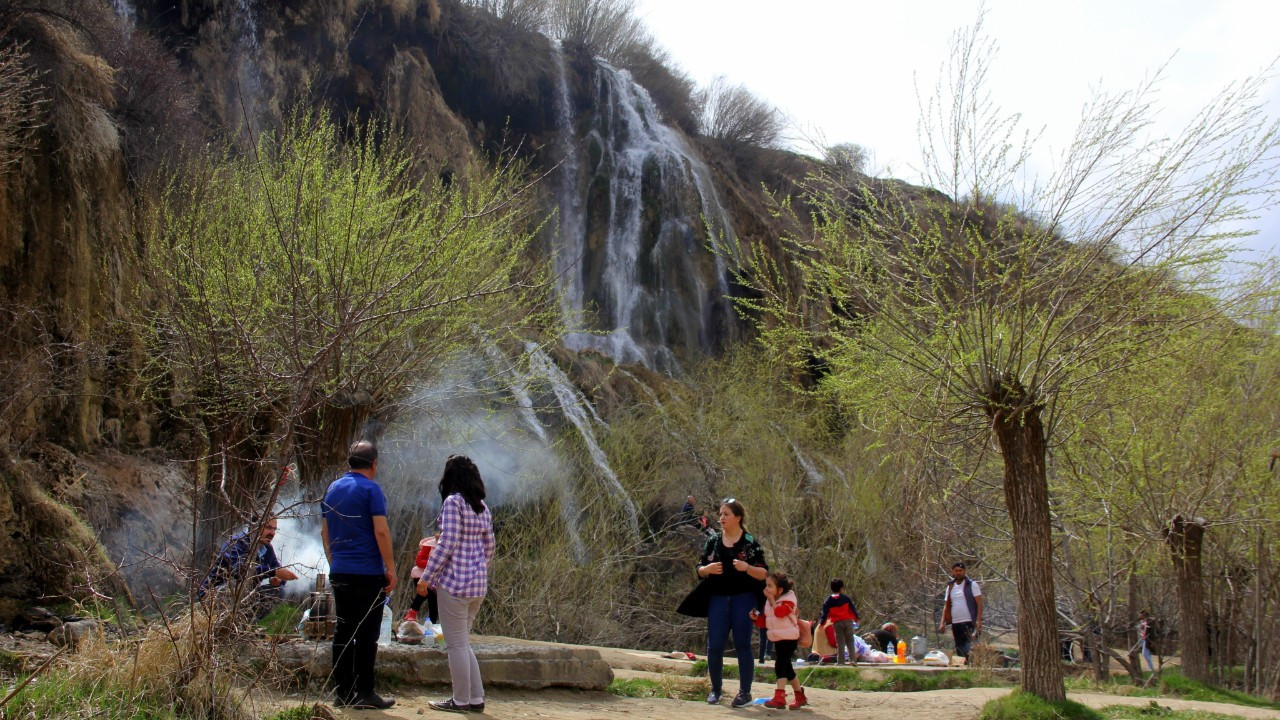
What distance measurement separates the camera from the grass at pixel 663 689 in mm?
8655

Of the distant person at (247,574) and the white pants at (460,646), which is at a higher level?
the distant person at (247,574)

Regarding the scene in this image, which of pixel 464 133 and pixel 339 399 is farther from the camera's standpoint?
pixel 464 133

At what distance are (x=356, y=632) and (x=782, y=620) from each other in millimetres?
3546

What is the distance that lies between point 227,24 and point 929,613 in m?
19.0

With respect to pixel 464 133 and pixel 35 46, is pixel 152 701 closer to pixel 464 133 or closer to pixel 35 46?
pixel 35 46

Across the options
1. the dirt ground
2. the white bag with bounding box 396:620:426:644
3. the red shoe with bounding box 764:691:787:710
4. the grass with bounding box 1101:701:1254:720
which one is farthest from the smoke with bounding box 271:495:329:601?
the grass with bounding box 1101:701:1254:720

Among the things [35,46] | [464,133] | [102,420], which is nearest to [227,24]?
[464,133]

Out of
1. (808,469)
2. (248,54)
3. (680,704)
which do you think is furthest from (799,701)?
(248,54)

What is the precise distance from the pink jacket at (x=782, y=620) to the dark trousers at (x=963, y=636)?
644cm

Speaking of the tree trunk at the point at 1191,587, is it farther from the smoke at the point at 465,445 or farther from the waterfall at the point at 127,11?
the waterfall at the point at 127,11

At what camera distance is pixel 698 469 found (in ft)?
70.9

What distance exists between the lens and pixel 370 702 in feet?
19.0

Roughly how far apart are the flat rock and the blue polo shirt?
707 mm

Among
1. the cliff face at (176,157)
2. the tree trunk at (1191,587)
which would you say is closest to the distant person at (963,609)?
the tree trunk at (1191,587)
